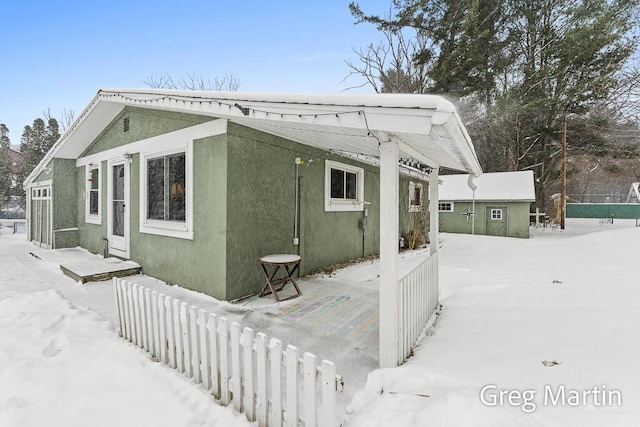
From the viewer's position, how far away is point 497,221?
51.6 ft

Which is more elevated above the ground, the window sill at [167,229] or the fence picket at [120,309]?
the window sill at [167,229]

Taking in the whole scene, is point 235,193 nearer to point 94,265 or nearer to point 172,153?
point 172,153

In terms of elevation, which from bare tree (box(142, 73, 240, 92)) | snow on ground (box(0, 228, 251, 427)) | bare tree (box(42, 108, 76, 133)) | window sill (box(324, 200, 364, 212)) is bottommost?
snow on ground (box(0, 228, 251, 427))

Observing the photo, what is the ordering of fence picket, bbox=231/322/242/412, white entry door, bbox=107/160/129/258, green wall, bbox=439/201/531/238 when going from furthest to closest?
green wall, bbox=439/201/531/238, white entry door, bbox=107/160/129/258, fence picket, bbox=231/322/242/412

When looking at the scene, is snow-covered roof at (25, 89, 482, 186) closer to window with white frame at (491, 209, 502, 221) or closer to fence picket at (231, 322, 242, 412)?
fence picket at (231, 322, 242, 412)

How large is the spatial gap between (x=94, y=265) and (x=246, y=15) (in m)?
15.1

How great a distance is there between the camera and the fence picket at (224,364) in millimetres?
2354

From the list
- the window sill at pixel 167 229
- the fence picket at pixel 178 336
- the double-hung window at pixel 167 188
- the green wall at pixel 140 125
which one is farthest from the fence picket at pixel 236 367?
the green wall at pixel 140 125

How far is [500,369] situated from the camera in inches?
97.8

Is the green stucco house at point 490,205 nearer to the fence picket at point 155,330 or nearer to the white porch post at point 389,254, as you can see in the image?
the white porch post at point 389,254

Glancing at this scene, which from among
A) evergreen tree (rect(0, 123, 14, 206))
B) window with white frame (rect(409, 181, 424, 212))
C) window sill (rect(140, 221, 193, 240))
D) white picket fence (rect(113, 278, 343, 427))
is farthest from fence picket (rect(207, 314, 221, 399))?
evergreen tree (rect(0, 123, 14, 206))

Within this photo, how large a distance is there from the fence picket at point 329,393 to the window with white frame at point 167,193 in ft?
12.5

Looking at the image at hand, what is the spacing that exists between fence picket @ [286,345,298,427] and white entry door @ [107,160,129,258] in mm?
6034

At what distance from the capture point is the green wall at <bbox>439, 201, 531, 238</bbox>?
49.1 feet
